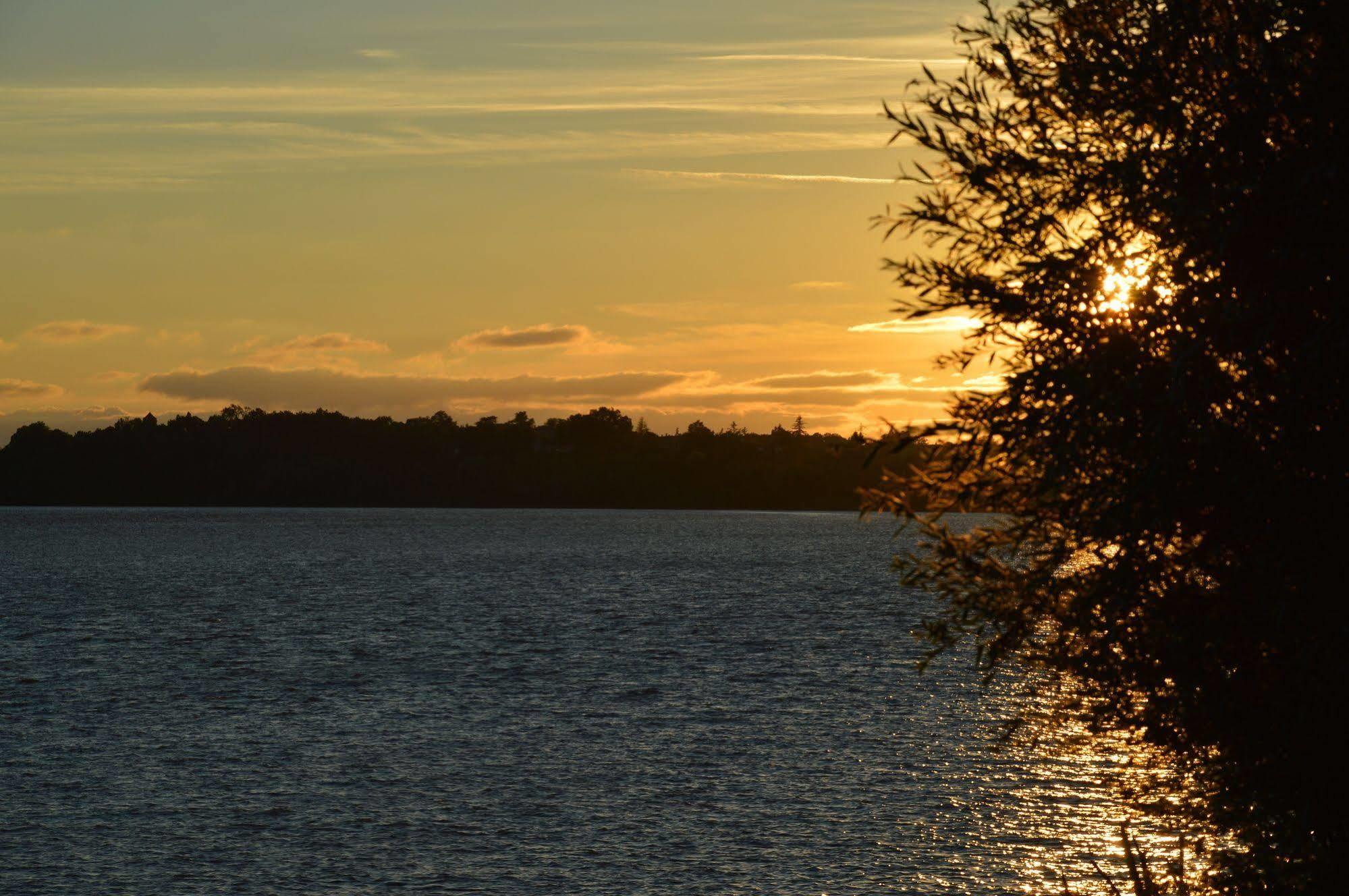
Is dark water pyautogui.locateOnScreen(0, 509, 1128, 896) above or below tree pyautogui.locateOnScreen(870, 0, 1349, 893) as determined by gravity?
below

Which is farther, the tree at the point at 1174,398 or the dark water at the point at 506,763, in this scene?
the dark water at the point at 506,763

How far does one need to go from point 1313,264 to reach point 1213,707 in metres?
5.84

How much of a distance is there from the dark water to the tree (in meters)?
5.97

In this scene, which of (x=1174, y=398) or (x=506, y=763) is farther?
(x=506, y=763)

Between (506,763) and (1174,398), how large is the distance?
30079 millimetres

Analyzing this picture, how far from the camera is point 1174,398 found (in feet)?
51.5

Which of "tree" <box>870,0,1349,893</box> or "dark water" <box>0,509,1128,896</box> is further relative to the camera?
"dark water" <box>0,509,1128,896</box>

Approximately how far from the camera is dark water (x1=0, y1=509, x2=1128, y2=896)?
31.1 meters

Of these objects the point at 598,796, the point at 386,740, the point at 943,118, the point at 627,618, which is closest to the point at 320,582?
the point at 627,618

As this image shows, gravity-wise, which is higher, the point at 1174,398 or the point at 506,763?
the point at 1174,398

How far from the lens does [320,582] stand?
13288 cm

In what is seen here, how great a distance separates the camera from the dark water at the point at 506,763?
31109 millimetres

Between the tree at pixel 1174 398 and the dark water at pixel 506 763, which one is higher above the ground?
the tree at pixel 1174 398

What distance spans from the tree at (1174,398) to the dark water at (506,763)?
235 inches
